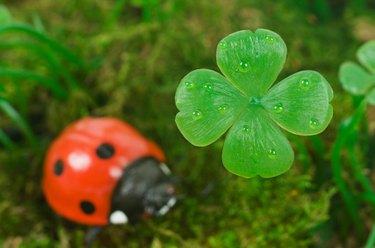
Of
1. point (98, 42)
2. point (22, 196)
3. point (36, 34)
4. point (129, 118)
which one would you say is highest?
point (36, 34)

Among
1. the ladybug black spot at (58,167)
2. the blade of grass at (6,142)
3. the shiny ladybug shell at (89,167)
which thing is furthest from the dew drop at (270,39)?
the blade of grass at (6,142)

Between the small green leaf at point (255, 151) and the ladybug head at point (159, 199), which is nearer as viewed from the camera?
the small green leaf at point (255, 151)

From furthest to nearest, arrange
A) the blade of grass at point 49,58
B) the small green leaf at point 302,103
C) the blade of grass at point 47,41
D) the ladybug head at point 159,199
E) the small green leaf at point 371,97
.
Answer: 1. the blade of grass at point 49,58
2. the blade of grass at point 47,41
3. the ladybug head at point 159,199
4. the small green leaf at point 371,97
5. the small green leaf at point 302,103

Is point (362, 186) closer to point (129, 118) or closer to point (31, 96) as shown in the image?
point (129, 118)

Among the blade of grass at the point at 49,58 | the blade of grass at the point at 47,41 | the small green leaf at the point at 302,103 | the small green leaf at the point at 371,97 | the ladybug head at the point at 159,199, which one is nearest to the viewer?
the small green leaf at the point at 302,103

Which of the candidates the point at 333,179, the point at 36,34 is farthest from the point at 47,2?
the point at 333,179

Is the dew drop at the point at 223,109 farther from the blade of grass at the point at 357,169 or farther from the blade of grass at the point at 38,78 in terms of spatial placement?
the blade of grass at the point at 38,78
